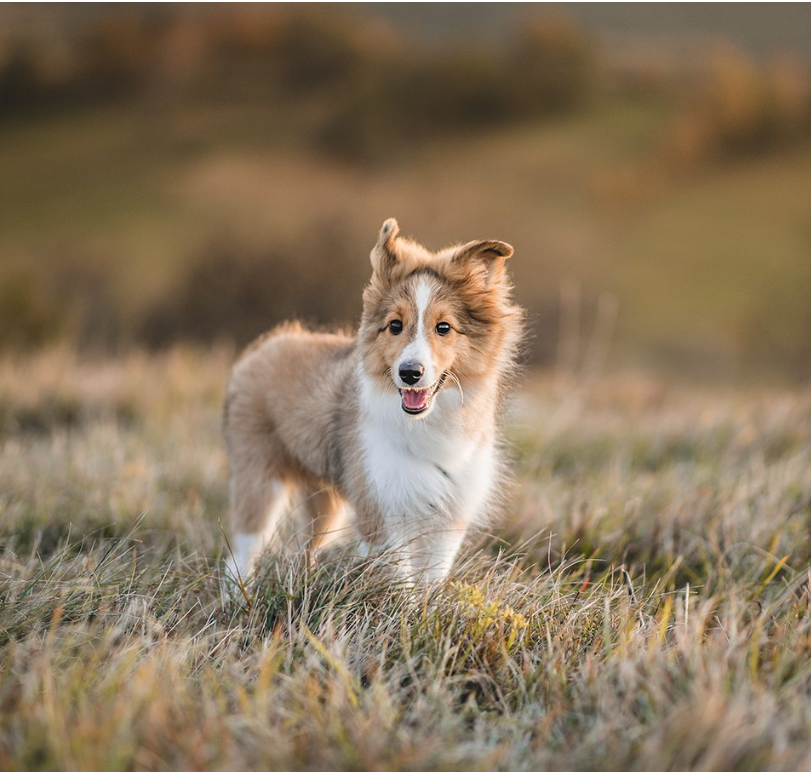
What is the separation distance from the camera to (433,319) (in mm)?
3820

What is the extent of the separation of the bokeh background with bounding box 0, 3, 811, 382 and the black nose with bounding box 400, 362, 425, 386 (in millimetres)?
12352

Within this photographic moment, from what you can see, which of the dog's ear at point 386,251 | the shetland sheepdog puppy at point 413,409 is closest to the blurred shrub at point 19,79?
the shetland sheepdog puppy at point 413,409

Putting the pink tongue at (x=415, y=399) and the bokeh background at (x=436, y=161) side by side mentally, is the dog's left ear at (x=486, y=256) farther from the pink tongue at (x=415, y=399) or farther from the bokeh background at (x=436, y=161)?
the bokeh background at (x=436, y=161)

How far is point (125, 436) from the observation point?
7035 mm

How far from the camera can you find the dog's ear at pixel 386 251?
4141 millimetres

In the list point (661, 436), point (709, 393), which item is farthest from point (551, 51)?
point (661, 436)

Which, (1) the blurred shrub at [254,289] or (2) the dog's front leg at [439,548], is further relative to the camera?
(1) the blurred shrub at [254,289]

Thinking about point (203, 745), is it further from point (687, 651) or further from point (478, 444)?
point (478, 444)

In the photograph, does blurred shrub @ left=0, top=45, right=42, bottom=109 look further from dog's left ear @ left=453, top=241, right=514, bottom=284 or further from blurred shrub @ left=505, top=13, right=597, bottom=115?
dog's left ear @ left=453, top=241, right=514, bottom=284

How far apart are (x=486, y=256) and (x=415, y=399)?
0.87 meters

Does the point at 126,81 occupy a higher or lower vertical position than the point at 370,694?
higher

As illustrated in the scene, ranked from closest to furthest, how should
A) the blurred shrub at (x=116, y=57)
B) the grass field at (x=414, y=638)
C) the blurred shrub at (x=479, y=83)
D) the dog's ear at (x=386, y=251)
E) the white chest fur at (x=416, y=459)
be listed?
the grass field at (x=414, y=638) < the white chest fur at (x=416, y=459) < the dog's ear at (x=386, y=251) < the blurred shrub at (x=479, y=83) < the blurred shrub at (x=116, y=57)

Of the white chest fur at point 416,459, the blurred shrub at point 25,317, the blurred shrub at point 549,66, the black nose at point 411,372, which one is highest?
the blurred shrub at point 549,66

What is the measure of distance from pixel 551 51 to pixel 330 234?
14181 mm
